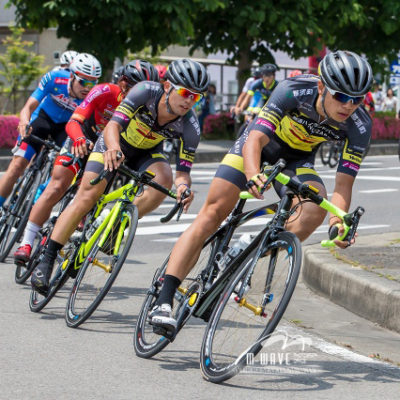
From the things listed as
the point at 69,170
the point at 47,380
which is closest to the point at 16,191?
the point at 69,170

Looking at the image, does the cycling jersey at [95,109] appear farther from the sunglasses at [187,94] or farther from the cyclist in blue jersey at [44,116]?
the sunglasses at [187,94]

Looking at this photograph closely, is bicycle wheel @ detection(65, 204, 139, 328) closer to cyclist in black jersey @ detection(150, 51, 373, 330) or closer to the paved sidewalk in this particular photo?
cyclist in black jersey @ detection(150, 51, 373, 330)

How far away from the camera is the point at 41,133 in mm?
9539

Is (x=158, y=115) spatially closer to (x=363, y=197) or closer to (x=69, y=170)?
(x=69, y=170)

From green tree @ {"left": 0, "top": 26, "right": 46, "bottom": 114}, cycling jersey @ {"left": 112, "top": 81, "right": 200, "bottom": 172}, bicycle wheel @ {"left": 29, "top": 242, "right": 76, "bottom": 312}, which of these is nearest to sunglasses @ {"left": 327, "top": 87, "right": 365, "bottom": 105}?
cycling jersey @ {"left": 112, "top": 81, "right": 200, "bottom": 172}

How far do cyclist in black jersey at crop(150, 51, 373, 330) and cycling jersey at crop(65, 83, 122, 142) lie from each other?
2.20 meters

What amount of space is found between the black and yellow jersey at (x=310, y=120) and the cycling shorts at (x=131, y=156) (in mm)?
1469

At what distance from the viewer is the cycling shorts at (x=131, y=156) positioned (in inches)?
275

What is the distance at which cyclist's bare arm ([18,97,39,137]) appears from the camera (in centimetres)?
912

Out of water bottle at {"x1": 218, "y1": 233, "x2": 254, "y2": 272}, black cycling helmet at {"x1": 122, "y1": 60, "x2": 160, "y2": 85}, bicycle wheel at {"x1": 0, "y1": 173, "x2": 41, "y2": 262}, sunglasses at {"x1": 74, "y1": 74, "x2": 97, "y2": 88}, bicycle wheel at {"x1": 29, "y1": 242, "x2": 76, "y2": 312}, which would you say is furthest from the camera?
bicycle wheel at {"x1": 0, "y1": 173, "x2": 41, "y2": 262}

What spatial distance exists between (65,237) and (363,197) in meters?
9.48

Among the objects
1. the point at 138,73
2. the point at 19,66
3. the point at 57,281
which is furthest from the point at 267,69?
the point at 19,66

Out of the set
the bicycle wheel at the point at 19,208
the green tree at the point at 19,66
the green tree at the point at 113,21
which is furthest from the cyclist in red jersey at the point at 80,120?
the green tree at the point at 19,66

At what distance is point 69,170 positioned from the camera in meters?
8.23
